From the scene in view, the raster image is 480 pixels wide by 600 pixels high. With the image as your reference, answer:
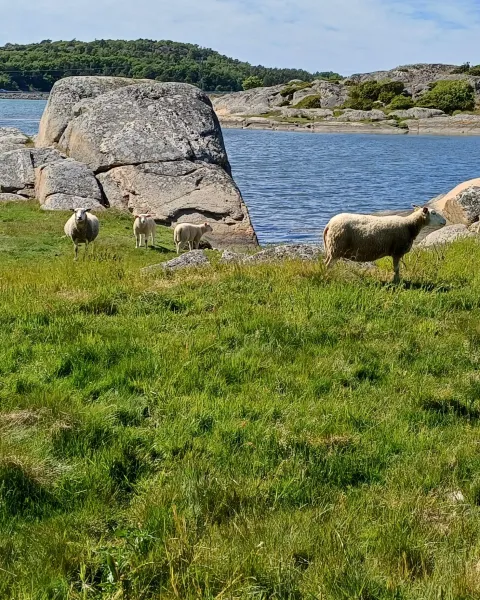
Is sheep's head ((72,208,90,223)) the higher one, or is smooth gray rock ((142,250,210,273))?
sheep's head ((72,208,90,223))

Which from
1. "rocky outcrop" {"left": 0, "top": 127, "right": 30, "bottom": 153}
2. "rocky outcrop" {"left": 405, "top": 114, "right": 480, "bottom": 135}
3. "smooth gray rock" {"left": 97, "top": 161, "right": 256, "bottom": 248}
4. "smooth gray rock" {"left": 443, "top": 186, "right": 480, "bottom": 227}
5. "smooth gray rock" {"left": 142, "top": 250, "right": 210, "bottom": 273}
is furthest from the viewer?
"rocky outcrop" {"left": 405, "top": 114, "right": 480, "bottom": 135}

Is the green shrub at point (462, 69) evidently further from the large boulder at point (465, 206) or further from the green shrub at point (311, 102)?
the large boulder at point (465, 206)

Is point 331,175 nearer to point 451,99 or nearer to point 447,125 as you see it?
point 447,125

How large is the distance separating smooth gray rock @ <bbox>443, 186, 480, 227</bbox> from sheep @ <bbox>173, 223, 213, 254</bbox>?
9.06 metres

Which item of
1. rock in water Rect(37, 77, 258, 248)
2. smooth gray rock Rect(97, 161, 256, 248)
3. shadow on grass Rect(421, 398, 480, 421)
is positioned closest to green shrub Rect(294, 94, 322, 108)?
rock in water Rect(37, 77, 258, 248)

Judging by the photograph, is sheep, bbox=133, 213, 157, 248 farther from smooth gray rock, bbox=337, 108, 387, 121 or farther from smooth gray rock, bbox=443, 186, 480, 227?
smooth gray rock, bbox=337, 108, 387, 121

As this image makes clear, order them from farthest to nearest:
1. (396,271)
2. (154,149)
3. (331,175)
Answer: (331,175) → (154,149) → (396,271)

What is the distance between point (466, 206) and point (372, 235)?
498 inches

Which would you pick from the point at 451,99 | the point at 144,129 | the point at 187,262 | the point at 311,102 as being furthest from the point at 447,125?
the point at 187,262

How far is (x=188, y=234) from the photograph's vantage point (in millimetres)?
20422

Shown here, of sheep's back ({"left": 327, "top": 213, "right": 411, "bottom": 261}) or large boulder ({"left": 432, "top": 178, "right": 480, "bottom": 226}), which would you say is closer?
sheep's back ({"left": 327, "top": 213, "right": 411, "bottom": 261})

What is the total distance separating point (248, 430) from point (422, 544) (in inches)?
72.1

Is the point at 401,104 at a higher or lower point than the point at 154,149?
higher

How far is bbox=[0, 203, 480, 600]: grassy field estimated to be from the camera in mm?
→ 3643
